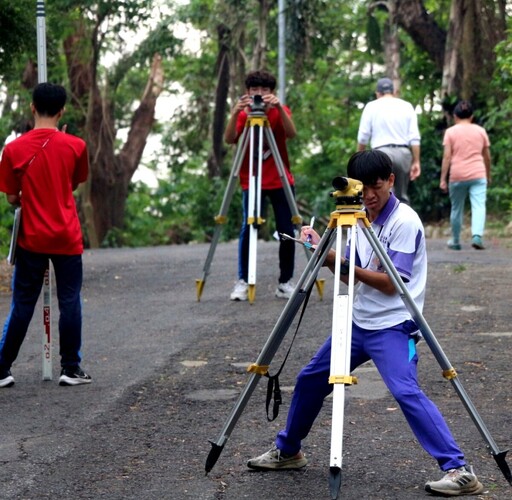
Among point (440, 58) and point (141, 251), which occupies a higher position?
point (440, 58)

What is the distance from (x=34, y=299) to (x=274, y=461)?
8.79ft

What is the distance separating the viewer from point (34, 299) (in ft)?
25.9

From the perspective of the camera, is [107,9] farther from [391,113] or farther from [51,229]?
[51,229]

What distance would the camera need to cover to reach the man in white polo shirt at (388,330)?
5180 mm

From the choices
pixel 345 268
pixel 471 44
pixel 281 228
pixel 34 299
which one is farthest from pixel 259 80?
pixel 471 44

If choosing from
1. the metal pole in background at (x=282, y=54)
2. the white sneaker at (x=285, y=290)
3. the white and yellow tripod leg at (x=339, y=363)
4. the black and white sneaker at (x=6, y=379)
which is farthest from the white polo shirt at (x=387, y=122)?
the metal pole in background at (x=282, y=54)

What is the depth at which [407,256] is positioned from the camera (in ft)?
17.6

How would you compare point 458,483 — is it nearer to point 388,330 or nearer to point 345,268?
point 388,330

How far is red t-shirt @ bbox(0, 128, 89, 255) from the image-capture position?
25.3ft

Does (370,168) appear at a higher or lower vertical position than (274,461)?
higher

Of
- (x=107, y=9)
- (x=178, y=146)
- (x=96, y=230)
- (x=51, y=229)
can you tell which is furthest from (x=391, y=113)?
(x=178, y=146)

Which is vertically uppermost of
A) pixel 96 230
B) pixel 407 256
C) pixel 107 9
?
pixel 107 9

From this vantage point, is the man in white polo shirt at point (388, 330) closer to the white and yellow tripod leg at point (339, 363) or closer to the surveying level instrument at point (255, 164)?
the white and yellow tripod leg at point (339, 363)

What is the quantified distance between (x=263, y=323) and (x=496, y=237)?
9702 millimetres
